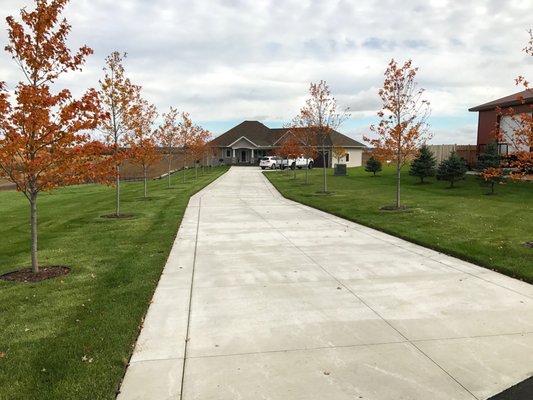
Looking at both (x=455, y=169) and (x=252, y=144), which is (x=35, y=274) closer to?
(x=455, y=169)

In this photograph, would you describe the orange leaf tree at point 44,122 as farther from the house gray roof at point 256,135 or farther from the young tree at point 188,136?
the house gray roof at point 256,135

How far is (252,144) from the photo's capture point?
62.7m

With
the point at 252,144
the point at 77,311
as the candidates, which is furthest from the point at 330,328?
the point at 252,144

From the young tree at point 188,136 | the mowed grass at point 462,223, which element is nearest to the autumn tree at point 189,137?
the young tree at point 188,136

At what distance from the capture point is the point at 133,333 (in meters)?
4.86

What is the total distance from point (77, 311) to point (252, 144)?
57.9 metres

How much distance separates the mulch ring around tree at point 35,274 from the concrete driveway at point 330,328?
1.92 metres

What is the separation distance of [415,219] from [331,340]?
9421 millimetres

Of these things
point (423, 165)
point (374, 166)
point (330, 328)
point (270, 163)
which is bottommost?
point (330, 328)

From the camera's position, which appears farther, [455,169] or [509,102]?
[509,102]

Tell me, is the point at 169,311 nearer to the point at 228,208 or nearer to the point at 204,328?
the point at 204,328

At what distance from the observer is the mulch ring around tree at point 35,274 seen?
282 inches

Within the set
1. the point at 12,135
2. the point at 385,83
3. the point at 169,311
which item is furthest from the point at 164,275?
the point at 385,83

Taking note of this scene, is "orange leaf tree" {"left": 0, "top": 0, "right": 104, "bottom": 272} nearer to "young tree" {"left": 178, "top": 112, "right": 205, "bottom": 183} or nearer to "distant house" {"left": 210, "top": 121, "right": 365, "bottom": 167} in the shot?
"young tree" {"left": 178, "top": 112, "right": 205, "bottom": 183}
